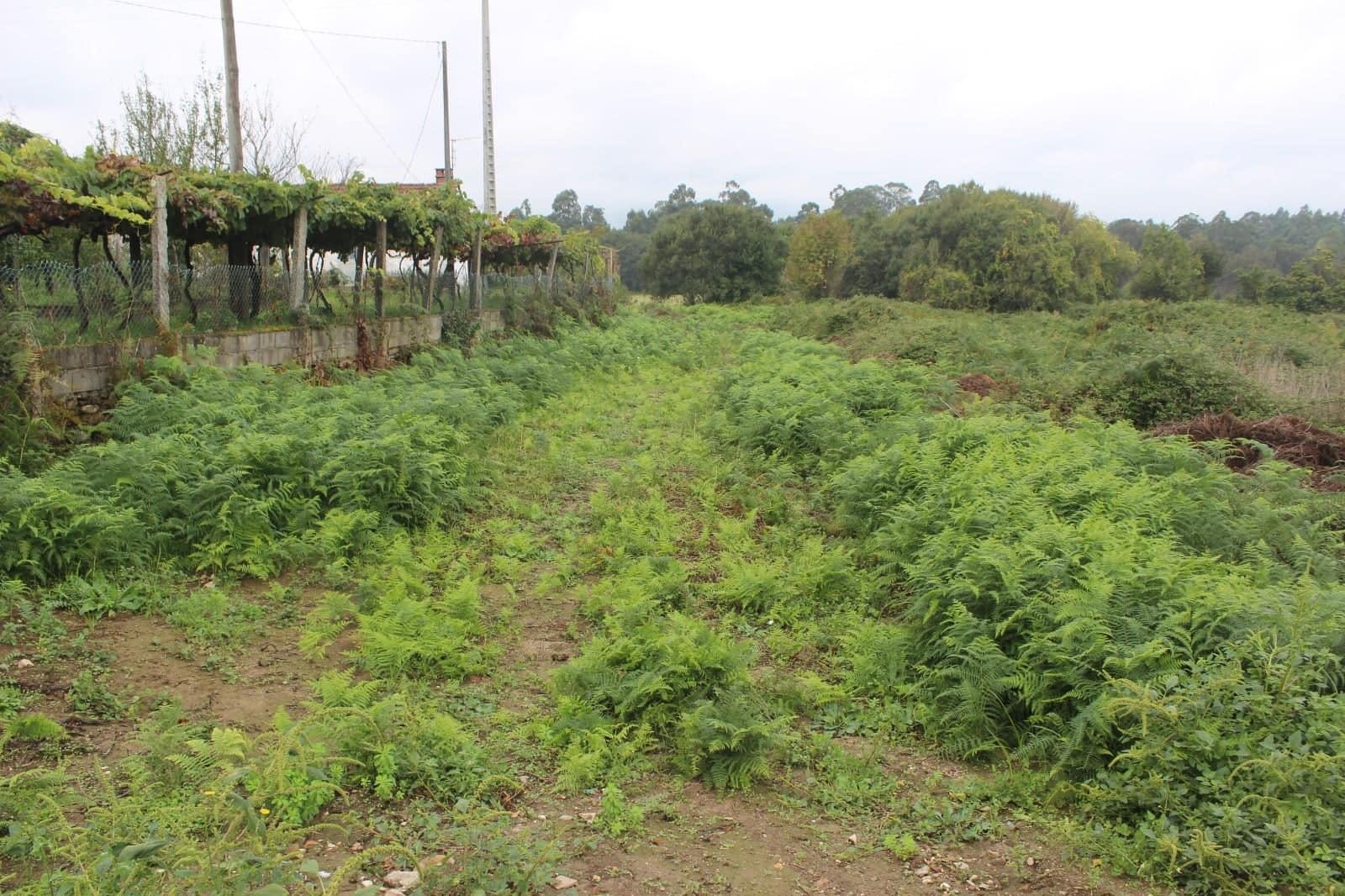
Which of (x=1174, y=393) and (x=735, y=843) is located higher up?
(x=1174, y=393)

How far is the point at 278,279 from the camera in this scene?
48.9 feet

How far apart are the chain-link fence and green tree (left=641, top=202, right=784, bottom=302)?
3417cm

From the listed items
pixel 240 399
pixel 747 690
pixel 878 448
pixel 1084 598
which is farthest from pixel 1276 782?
pixel 240 399

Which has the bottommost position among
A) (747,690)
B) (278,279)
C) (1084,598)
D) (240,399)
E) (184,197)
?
(747,690)

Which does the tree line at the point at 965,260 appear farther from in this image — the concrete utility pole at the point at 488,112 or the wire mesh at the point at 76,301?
the wire mesh at the point at 76,301

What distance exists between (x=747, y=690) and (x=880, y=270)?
49.7 meters

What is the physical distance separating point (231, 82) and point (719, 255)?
40587 mm

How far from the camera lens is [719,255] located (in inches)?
2185

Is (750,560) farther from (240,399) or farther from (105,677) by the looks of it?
(240,399)

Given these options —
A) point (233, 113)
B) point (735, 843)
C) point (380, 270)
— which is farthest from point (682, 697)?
point (233, 113)

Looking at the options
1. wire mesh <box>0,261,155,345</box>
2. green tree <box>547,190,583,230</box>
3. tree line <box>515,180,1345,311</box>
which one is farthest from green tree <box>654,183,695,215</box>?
wire mesh <box>0,261,155,345</box>

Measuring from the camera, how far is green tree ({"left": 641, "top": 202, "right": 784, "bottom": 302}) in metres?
55.3

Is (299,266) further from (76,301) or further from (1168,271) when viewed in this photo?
(1168,271)

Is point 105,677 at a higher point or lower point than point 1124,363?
lower
